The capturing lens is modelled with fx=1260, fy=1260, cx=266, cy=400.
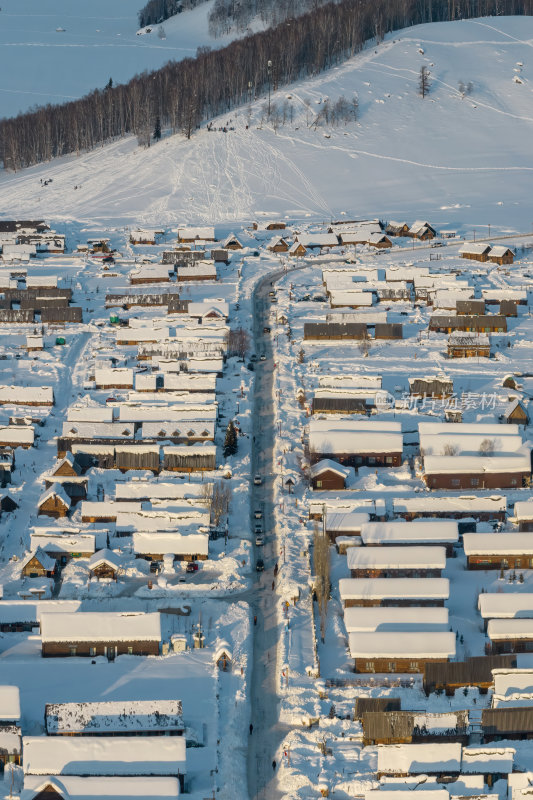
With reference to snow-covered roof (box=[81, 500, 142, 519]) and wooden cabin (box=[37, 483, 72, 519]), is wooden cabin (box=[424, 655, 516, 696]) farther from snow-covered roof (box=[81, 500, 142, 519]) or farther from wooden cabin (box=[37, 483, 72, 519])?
wooden cabin (box=[37, 483, 72, 519])

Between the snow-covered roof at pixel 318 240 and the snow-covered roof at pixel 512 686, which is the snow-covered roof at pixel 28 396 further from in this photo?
the snow-covered roof at pixel 318 240

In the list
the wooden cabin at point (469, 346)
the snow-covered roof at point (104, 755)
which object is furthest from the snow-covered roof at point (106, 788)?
the wooden cabin at point (469, 346)

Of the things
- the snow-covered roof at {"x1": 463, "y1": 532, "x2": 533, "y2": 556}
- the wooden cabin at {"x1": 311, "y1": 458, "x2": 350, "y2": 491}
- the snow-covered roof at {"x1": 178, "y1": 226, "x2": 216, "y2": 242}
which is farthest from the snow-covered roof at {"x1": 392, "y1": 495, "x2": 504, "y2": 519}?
the snow-covered roof at {"x1": 178, "y1": 226, "x2": 216, "y2": 242}

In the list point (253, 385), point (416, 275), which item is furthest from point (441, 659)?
point (416, 275)

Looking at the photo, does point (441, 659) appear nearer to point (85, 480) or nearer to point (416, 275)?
point (85, 480)

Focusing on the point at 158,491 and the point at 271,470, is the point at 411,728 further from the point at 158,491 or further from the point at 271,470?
the point at 271,470

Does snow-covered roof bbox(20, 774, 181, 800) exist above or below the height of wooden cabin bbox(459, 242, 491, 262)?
below
